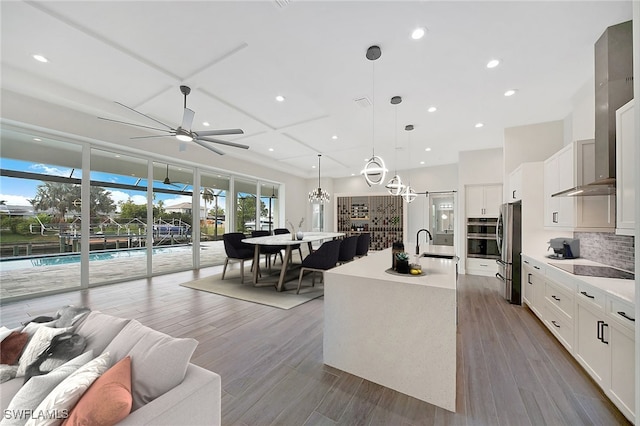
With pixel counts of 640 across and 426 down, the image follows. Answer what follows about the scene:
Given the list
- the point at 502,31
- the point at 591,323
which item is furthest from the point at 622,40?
the point at 591,323

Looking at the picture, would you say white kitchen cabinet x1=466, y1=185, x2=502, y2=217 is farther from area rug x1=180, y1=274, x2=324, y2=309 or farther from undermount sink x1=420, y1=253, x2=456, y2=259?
area rug x1=180, y1=274, x2=324, y2=309

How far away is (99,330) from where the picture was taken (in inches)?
55.5

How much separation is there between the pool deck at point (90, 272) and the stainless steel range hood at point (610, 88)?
23.6 feet

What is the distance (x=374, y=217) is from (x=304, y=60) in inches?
285

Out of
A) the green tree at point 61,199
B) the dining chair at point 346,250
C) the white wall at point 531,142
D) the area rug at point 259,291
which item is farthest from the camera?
the dining chair at point 346,250

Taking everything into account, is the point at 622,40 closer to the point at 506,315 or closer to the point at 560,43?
the point at 560,43

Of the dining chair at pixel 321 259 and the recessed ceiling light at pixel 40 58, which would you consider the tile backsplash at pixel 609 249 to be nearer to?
the dining chair at pixel 321 259

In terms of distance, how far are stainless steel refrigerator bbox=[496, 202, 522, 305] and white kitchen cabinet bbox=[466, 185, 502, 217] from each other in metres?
1.87

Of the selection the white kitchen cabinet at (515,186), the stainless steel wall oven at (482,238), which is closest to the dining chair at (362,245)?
the stainless steel wall oven at (482,238)

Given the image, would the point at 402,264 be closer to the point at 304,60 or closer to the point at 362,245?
the point at 304,60

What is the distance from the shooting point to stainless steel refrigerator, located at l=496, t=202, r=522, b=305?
3769mm

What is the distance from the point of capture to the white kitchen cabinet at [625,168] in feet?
5.98

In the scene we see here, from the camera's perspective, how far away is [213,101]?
12.4ft

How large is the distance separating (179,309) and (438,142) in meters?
6.03
